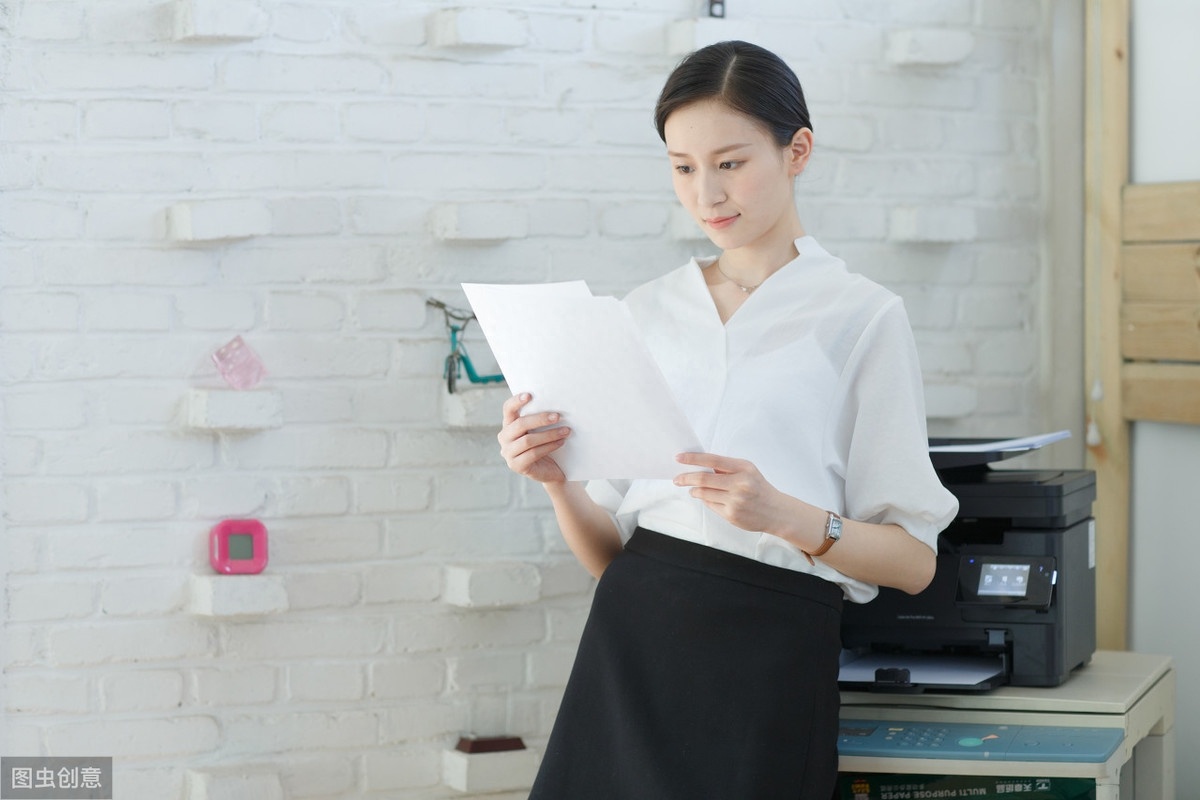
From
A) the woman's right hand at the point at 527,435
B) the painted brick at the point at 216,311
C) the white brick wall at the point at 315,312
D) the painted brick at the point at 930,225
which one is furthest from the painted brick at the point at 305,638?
the painted brick at the point at 930,225

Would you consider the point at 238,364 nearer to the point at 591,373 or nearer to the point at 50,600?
the point at 50,600

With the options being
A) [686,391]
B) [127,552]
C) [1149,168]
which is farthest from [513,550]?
[1149,168]

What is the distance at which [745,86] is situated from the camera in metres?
1.75

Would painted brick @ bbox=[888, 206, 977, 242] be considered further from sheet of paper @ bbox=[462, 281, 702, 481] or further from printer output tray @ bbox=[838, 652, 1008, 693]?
sheet of paper @ bbox=[462, 281, 702, 481]

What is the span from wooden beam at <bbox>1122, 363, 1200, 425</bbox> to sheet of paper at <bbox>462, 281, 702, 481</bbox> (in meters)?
1.43

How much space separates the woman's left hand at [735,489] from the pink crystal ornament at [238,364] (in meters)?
1.09

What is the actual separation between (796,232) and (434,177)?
0.87 metres

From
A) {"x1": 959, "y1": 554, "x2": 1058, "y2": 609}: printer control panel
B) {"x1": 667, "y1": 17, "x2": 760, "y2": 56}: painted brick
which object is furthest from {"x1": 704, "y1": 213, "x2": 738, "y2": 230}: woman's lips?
{"x1": 667, "y1": 17, "x2": 760, "y2": 56}: painted brick

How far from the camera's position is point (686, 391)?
6.00 feet

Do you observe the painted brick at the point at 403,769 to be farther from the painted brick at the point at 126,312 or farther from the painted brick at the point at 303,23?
the painted brick at the point at 303,23

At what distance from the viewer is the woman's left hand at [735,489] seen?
5.24ft

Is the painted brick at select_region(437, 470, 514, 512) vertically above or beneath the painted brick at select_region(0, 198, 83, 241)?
beneath

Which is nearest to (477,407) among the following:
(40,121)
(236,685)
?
(236,685)

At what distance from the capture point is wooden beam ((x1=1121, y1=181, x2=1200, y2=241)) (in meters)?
2.62
